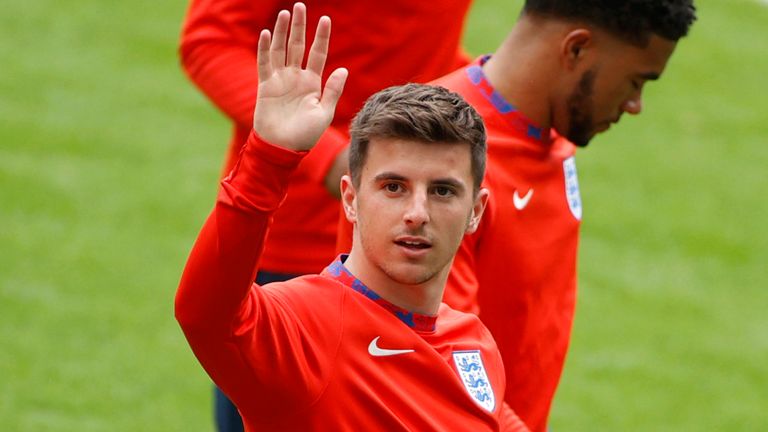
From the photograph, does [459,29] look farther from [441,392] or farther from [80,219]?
[80,219]

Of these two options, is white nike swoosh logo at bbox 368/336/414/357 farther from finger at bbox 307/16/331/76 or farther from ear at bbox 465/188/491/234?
finger at bbox 307/16/331/76

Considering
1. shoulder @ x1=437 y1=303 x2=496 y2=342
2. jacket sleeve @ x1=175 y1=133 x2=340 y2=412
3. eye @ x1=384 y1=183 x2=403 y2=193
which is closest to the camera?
jacket sleeve @ x1=175 y1=133 x2=340 y2=412

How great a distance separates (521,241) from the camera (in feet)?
13.0

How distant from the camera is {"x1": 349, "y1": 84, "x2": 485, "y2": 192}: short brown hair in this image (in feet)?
10.3

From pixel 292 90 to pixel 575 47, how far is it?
1.32 metres

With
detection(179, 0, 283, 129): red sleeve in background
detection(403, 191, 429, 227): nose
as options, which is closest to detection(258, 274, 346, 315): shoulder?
detection(403, 191, 429, 227): nose

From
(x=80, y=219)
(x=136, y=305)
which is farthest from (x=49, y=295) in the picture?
(x=80, y=219)

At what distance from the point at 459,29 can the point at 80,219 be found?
4630 mm

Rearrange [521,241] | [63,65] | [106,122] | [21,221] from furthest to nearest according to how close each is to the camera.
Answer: [63,65] < [106,122] < [21,221] < [521,241]

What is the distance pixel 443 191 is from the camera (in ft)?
10.3

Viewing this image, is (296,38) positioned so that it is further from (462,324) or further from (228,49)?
(228,49)

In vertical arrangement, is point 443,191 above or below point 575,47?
below

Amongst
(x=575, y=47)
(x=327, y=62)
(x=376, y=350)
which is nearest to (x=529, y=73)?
(x=575, y=47)

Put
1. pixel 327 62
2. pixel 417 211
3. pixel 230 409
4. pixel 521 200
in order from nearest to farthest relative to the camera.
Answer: pixel 417 211
pixel 521 200
pixel 327 62
pixel 230 409
